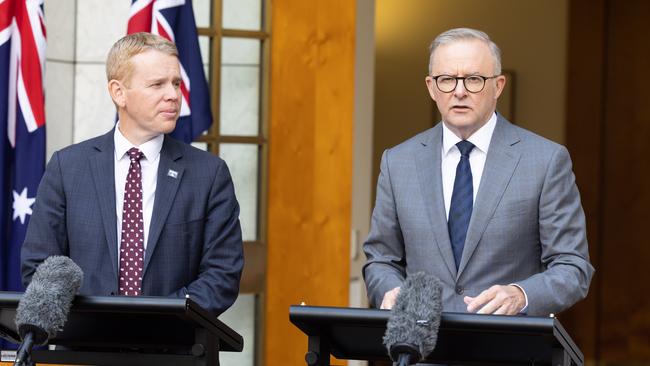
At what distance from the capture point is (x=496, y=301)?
2787 mm

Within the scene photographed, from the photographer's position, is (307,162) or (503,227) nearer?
(503,227)

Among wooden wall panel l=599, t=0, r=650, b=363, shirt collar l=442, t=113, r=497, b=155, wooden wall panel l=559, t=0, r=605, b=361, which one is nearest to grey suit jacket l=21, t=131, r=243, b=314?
shirt collar l=442, t=113, r=497, b=155

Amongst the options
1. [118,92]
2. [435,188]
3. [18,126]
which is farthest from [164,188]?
[18,126]

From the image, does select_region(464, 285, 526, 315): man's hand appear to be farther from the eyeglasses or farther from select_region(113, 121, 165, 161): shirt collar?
select_region(113, 121, 165, 161): shirt collar

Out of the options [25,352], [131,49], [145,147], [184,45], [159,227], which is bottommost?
[25,352]

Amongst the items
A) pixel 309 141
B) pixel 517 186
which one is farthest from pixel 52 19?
pixel 517 186

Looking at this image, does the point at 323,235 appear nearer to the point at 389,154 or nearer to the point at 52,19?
the point at 52,19

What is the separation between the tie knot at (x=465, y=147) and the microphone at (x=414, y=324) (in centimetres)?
72

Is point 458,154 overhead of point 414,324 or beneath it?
overhead

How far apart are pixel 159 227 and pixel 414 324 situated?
103cm

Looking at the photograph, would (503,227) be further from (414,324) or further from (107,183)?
(107,183)

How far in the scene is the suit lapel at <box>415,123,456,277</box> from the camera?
124 inches

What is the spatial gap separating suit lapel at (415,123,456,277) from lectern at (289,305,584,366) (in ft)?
1.62

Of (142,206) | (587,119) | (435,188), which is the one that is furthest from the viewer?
(587,119)
